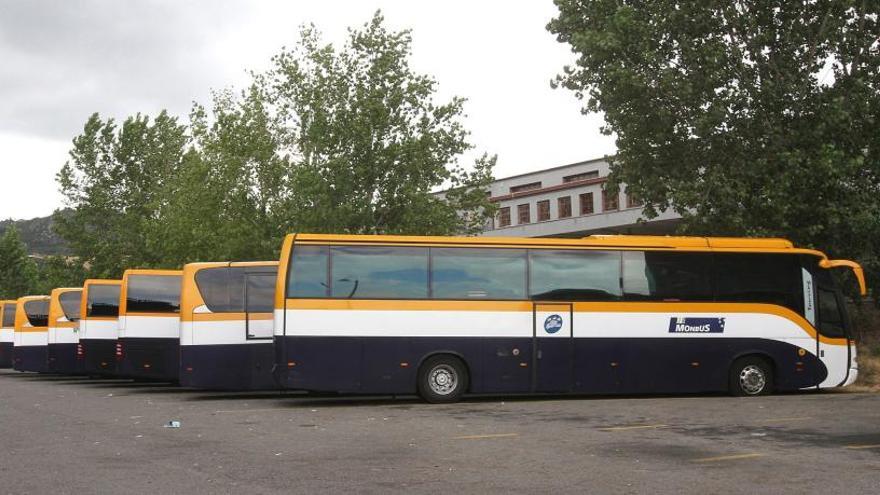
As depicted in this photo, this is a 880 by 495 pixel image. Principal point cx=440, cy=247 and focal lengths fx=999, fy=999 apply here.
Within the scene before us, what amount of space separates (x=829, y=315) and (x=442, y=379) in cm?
797

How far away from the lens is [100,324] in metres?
26.2

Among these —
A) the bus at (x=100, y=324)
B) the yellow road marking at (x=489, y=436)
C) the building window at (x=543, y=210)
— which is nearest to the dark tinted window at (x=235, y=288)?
the bus at (x=100, y=324)

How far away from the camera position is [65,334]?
95.9ft

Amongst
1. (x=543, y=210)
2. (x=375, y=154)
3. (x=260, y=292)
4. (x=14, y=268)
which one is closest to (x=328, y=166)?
(x=375, y=154)

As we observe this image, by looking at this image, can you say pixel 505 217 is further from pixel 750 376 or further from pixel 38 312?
pixel 750 376

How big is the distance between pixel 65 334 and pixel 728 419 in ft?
69.2

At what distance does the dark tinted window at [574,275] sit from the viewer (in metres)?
18.8

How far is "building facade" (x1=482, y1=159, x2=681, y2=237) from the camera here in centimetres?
6112

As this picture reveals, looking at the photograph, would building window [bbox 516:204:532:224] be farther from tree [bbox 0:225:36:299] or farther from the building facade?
tree [bbox 0:225:36:299]

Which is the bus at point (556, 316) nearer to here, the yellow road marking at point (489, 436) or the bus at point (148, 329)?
the yellow road marking at point (489, 436)

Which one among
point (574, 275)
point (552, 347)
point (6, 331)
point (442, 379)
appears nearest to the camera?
point (442, 379)

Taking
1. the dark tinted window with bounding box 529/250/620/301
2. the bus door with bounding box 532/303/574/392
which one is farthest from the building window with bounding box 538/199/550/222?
the bus door with bounding box 532/303/574/392

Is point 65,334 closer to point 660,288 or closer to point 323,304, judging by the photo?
point 323,304

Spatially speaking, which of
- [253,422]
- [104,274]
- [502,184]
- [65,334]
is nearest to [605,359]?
[253,422]
